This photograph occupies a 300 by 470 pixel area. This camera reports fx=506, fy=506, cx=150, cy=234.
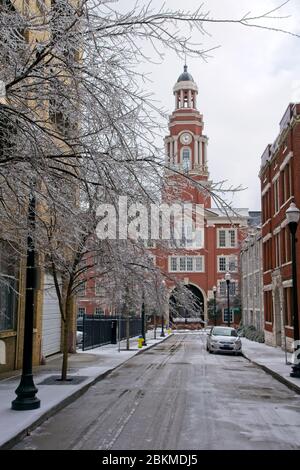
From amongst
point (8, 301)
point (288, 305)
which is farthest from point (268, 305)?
point (8, 301)

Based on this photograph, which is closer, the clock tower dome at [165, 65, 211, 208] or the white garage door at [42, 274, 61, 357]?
the white garage door at [42, 274, 61, 357]

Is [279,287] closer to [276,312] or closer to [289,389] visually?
[276,312]

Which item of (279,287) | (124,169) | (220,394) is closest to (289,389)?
(220,394)

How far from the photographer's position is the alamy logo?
312 inches

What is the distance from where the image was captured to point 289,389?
13641mm

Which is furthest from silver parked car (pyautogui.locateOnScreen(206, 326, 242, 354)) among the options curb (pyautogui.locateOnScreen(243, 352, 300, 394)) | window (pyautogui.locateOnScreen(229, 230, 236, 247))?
window (pyautogui.locateOnScreen(229, 230, 236, 247))

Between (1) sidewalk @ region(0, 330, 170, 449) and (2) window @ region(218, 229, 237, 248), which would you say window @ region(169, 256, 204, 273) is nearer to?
(2) window @ region(218, 229, 237, 248)

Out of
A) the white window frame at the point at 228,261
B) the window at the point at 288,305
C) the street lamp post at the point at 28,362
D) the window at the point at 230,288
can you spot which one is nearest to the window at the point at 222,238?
the white window frame at the point at 228,261

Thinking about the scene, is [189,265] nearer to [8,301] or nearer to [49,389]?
[8,301]

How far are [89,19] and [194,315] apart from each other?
6.14 meters

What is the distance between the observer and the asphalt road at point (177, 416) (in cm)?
753

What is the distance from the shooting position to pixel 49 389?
39.0 feet

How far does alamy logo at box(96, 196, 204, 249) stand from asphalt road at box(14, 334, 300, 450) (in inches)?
131

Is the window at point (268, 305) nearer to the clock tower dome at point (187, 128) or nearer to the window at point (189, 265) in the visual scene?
the window at point (189, 265)
